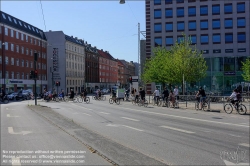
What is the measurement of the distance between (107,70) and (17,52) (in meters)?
62.9

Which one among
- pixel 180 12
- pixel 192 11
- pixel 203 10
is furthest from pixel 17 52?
pixel 203 10

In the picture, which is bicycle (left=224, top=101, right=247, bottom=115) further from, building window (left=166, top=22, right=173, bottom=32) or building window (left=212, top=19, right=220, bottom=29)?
building window (left=166, top=22, right=173, bottom=32)

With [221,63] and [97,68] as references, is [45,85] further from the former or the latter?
[221,63]

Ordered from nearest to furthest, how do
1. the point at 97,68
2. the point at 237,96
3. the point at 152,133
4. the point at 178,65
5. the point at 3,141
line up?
the point at 3,141
the point at 152,133
the point at 237,96
the point at 178,65
the point at 97,68

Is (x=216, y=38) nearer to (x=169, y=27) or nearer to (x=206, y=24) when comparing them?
(x=206, y=24)

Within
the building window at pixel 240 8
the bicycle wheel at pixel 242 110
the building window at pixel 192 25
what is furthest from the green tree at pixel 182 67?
the building window at pixel 240 8

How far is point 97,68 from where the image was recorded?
112 metres

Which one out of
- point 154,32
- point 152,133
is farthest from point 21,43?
point 152,133

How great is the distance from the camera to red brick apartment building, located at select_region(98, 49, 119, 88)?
388 ft

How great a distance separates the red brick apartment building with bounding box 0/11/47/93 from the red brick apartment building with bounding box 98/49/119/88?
41776 millimetres

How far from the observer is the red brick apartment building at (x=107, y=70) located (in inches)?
4651

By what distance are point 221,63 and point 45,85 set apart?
46179mm

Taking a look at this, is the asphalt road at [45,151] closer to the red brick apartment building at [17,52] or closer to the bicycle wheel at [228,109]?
the bicycle wheel at [228,109]

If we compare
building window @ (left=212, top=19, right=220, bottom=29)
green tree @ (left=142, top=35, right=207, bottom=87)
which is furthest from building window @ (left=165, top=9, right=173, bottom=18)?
green tree @ (left=142, top=35, right=207, bottom=87)
